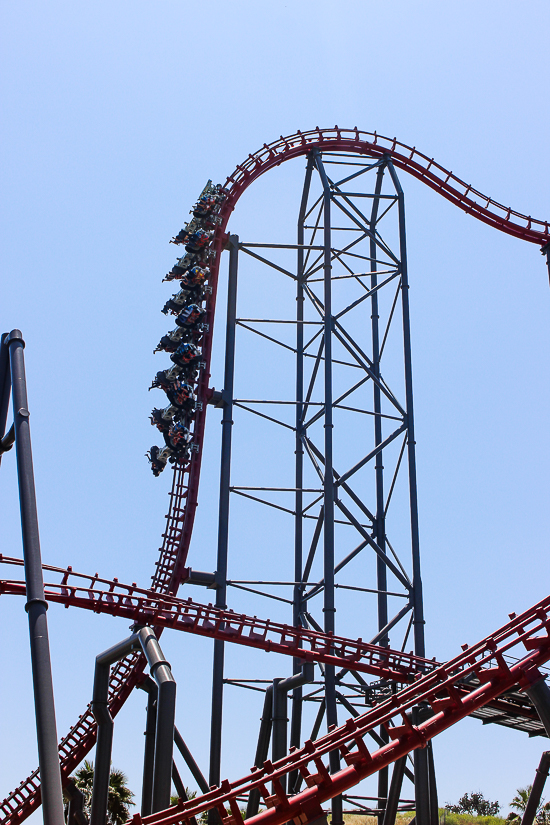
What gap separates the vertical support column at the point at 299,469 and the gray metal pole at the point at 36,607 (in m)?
6.64

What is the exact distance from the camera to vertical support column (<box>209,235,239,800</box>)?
37.5 feet

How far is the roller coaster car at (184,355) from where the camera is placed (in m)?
14.1

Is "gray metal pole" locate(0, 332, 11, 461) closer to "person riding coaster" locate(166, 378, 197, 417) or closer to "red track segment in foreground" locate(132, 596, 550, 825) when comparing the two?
"red track segment in foreground" locate(132, 596, 550, 825)

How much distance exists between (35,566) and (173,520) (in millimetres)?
7039

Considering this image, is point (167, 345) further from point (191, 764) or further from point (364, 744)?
point (364, 744)

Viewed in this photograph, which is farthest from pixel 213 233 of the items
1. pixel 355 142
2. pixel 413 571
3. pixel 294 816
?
pixel 294 816

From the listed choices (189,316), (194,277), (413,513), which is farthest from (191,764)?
(194,277)

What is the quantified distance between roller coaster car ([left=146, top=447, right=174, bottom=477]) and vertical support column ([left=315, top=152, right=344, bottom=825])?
2805 mm

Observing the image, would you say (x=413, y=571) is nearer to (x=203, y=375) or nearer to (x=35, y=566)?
(x=203, y=375)

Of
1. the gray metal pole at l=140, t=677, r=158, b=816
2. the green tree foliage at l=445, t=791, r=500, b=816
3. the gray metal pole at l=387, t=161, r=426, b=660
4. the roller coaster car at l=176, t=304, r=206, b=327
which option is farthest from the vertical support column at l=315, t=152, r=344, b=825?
the green tree foliage at l=445, t=791, r=500, b=816

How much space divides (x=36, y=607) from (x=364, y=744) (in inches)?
102

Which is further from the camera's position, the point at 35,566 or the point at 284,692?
the point at 284,692

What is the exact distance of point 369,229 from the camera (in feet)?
48.3

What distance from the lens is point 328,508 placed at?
1187 centimetres
